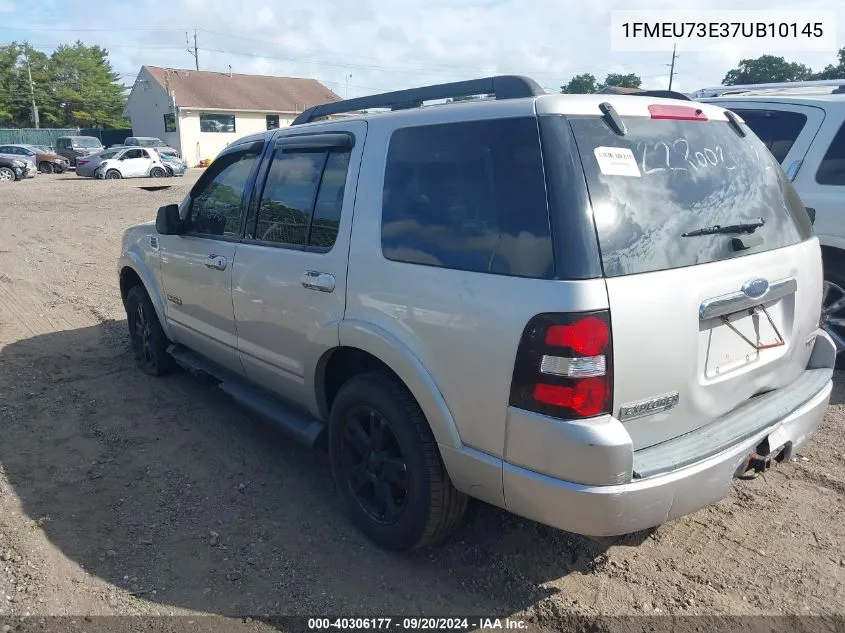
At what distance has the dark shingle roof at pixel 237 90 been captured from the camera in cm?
4416

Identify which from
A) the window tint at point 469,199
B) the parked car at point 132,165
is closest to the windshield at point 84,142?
the parked car at point 132,165

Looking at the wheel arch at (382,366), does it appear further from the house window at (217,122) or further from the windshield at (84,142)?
the house window at (217,122)

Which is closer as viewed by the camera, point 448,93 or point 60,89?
point 448,93

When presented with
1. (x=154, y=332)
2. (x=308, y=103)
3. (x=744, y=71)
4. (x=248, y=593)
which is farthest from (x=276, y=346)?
(x=744, y=71)

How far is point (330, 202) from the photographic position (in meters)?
3.34

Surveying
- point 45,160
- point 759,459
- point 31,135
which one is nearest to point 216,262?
point 759,459

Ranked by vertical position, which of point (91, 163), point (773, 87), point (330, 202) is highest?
point (773, 87)

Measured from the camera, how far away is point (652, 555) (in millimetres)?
3145

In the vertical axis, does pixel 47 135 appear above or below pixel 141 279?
above

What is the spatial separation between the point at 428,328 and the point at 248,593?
142 cm

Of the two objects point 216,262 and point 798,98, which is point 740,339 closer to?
point 216,262

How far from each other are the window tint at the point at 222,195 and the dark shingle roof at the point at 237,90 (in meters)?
42.0

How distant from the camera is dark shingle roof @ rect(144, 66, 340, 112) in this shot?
44.2 metres

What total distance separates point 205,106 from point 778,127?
43193mm
